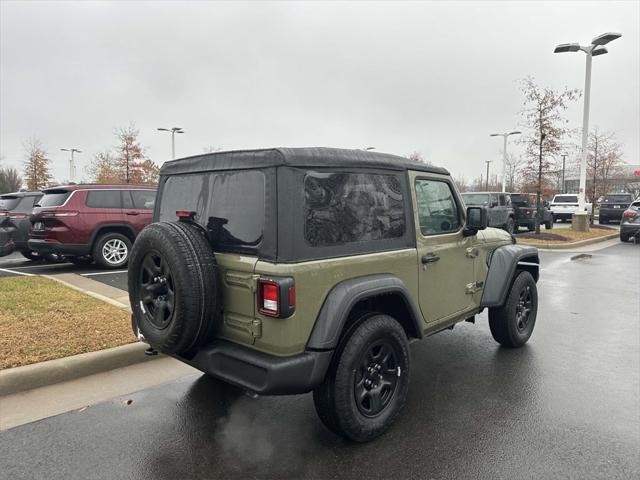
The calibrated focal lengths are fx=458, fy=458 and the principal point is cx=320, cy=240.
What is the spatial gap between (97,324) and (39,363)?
1.07 meters

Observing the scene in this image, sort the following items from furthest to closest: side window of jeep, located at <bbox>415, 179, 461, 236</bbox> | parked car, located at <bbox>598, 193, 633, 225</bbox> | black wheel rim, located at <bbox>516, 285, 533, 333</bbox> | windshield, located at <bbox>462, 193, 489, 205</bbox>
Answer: parked car, located at <bbox>598, 193, 633, 225</bbox> < windshield, located at <bbox>462, 193, 489, 205</bbox> < black wheel rim, located at <bbox>516, 285, 533, 333</bbox> < side window of jeep, located at <bbox>415, 179, 461, 236</bbox>

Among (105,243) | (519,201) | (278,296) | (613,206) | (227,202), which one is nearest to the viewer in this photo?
(278,296)

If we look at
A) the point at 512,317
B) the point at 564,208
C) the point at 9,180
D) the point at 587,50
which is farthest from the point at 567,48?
the point at 9,180

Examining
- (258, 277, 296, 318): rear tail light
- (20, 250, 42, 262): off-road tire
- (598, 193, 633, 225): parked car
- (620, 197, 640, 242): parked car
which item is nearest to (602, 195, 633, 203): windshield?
(598, 193, 633, 225): parked car

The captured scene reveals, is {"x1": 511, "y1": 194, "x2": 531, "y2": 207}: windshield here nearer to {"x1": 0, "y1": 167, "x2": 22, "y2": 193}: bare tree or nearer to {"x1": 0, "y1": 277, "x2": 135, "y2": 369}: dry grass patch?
{"x1": 0, "y1": 277, "x2": 135, "y2": 369}: dry grass patch

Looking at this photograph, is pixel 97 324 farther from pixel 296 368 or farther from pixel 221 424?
pixel 296 368

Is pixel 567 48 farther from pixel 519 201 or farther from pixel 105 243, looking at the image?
pixel 105 243

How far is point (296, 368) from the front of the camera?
272 cm

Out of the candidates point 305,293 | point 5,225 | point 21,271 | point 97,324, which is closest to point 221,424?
point 305,293

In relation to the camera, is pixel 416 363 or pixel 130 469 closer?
pixel 130 469

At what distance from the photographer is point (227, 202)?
10.2 ft

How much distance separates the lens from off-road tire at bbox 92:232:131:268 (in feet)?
30.8

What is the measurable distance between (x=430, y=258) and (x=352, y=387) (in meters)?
1.25

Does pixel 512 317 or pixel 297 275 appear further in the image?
pixel 512 317
